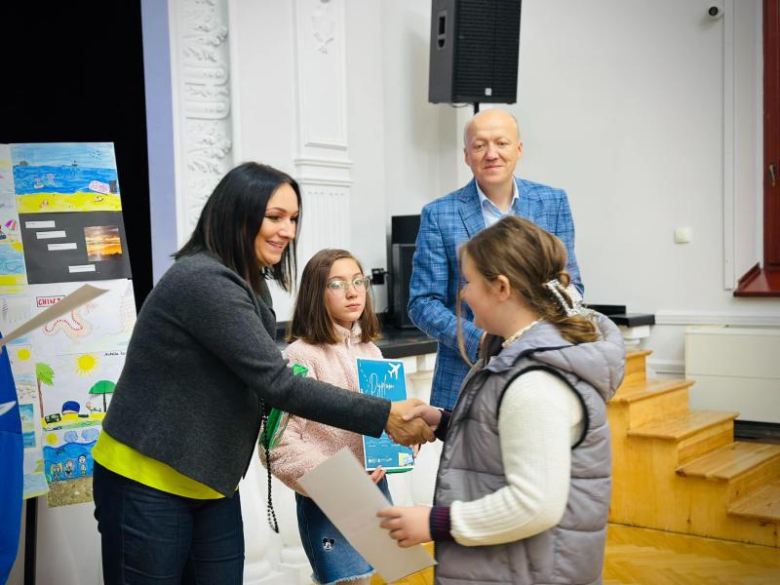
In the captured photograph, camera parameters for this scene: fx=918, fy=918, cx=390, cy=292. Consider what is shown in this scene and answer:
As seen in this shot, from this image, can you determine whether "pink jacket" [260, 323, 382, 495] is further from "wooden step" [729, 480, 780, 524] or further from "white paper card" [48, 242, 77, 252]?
"wooden step" [729, 480, 780, 524]

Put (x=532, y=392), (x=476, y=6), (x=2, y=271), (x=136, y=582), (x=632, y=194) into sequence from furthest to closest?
(x=632, y=194)
(x=476, y=6)
(x=2, y=271)
(x=136, y=582)
(x=532, y=392)

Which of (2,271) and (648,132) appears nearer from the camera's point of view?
(2,271)

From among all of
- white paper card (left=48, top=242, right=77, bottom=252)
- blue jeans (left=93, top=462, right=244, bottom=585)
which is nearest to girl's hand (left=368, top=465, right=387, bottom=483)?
blue jeans (left=93, top=462, right=244, bottom=585)

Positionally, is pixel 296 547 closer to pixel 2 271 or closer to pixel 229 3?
pixel 2 271

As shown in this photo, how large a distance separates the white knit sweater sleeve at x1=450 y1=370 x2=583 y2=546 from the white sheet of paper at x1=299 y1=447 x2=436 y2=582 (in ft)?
0.42

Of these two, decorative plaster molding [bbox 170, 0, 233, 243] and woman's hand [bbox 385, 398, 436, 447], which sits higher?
decorative plaster molding [bbox 170, 0, 233, 243]

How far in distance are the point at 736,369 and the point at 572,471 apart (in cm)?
395

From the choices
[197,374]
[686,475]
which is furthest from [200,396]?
[686,475]

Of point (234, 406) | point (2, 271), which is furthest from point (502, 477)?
point (2, 271)

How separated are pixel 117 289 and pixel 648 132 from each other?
3.66 meters

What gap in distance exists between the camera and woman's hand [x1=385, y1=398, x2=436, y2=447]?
174cm

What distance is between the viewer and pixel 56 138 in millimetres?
3260

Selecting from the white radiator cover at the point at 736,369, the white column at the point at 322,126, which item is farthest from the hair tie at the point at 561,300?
the white radiator cover at the point at 736,369

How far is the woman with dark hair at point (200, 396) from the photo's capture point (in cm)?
162
